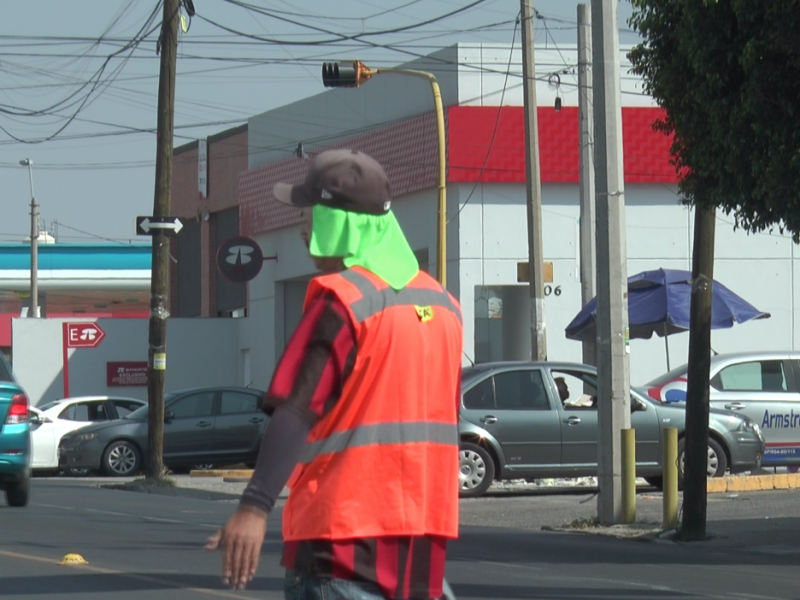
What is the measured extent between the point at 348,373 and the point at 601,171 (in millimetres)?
10341

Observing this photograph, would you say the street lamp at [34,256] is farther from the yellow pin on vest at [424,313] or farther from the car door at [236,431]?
the yellow pin on vest at [424,313]

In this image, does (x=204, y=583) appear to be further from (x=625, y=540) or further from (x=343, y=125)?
(x=343, y=125)

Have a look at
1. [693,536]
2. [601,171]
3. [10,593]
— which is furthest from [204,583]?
[601,171]

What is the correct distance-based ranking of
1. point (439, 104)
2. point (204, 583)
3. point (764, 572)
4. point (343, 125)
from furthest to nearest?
point (343, 125) → point (439, 104) → point (764, 572) → point (204, 583)

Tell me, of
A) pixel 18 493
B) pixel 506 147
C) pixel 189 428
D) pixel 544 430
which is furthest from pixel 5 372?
pixel 506 147

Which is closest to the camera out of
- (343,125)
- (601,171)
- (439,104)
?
(601,171)

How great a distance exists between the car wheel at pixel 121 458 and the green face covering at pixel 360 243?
19.8m

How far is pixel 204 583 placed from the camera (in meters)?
9.28

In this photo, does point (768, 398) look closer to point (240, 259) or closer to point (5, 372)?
point (5, 372)

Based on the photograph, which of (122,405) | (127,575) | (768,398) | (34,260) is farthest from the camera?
(34,260)

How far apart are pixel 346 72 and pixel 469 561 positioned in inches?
475

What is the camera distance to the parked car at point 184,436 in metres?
22.7

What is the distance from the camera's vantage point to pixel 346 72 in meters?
21.5

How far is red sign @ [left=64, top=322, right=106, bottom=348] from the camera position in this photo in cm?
3328
